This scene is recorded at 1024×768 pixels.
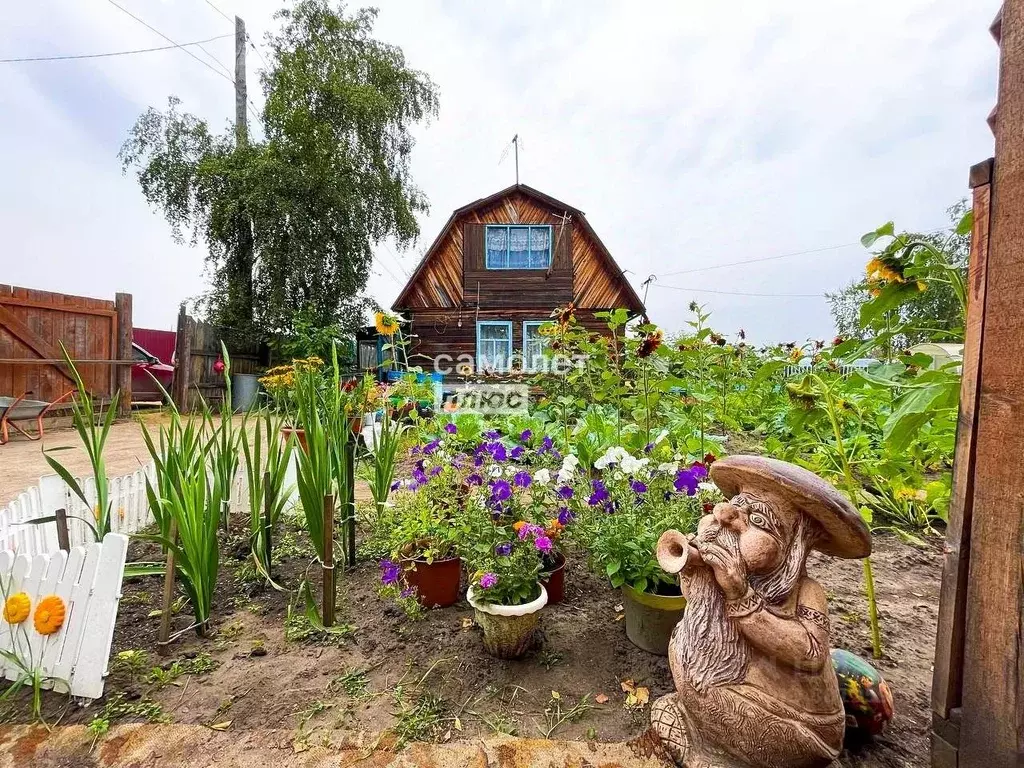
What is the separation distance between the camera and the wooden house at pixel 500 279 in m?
10.1

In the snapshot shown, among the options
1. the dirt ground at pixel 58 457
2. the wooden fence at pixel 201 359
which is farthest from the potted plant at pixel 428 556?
the wooden fence at pixel 201 359

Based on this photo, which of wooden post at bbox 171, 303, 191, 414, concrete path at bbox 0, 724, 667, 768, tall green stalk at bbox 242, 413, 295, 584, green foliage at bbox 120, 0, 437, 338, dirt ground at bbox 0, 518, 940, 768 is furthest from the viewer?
green foliage at bbox 120, 0, 437, 338

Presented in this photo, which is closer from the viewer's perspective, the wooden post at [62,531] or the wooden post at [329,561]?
the wooden post at [62,531]

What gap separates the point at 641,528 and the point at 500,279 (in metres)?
9.02

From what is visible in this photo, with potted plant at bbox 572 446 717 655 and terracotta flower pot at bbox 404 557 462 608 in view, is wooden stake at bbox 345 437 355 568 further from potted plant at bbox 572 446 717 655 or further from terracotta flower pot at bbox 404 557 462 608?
potted plant at bbox 572 446 717 655

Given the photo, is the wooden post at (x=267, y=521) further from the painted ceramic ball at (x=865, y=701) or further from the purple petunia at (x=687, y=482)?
the painted ceramic ball at (x=865, y=701)

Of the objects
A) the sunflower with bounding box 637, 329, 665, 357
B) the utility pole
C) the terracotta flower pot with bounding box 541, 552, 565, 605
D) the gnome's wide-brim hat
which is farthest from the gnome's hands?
the utility pole

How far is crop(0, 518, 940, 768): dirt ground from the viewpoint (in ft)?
3.96

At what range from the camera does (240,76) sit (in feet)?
34.9

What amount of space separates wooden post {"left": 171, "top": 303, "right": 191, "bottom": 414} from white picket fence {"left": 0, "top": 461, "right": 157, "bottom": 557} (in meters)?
7.08

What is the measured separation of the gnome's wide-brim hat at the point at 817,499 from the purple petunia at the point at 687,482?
0.53 meters

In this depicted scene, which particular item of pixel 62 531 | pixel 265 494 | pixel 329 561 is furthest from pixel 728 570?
pixel 62 531

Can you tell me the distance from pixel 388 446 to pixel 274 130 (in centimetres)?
1071

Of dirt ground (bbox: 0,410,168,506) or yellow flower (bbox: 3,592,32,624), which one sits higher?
yellow flower (bbox: 3,592,32,624)
